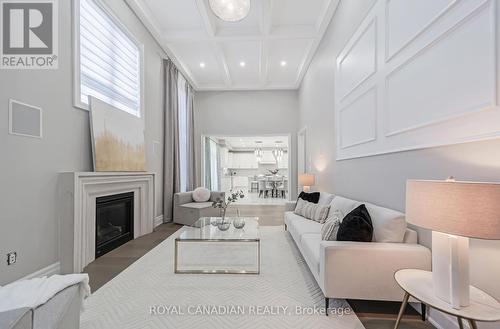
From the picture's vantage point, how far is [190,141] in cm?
657

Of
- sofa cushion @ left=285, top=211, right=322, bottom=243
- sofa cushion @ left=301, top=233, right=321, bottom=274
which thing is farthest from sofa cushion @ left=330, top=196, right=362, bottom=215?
sofa cushion @ left=301, top=233, right=321, bottom=274

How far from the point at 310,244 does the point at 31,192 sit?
2.81 meters

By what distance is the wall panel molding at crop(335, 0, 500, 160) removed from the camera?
1292 mm

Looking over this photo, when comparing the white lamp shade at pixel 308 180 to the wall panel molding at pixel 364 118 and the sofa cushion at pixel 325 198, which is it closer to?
the sofa cushion at pixel 325 198

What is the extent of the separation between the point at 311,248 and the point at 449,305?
1183mm

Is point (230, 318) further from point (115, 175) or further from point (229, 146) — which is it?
point (229, 146)

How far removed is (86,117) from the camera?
2.89m

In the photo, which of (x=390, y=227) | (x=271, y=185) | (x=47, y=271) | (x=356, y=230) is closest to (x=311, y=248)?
(x=356, y=230)

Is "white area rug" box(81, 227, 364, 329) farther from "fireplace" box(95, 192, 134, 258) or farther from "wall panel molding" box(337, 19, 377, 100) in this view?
"wall panel molding" box(337, 19, 377, 100)

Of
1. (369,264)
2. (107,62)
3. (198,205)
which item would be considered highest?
(107,62)

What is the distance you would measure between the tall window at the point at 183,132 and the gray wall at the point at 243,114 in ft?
2.60

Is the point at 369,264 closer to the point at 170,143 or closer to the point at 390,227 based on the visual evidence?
the point at 390,227

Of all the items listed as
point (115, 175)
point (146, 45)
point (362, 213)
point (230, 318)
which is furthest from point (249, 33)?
point (230, 318)

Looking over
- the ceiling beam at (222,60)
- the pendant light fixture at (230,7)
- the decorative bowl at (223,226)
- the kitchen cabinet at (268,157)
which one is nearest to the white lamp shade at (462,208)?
the decorative bowl at (223,226)
